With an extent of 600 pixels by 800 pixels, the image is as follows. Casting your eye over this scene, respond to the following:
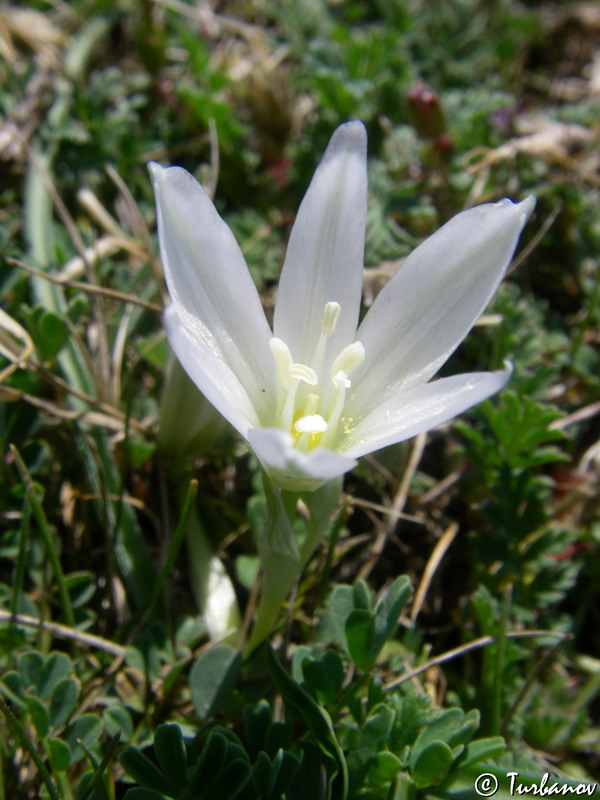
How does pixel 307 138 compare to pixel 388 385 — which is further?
pixel 307 138

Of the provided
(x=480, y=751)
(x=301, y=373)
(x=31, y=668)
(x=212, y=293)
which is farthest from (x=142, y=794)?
(x=212, y=293)

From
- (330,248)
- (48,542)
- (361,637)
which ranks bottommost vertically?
(361,637)

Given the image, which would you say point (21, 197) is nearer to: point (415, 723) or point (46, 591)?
point (46, 591)

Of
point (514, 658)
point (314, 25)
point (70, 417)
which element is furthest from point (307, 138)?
point (514, 658)

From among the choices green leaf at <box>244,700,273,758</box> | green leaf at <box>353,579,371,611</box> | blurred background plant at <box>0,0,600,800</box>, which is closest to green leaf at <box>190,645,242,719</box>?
blurred background plant at <box>0,0,600,800</box>

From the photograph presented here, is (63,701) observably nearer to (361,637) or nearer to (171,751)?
(171,751)

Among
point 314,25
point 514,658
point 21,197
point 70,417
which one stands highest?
point 314,25

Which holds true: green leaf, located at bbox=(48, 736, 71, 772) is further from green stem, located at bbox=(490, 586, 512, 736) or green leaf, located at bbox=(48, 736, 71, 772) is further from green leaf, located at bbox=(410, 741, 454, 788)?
green stem, located at bbox=(490, 586, 512, 736)
